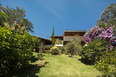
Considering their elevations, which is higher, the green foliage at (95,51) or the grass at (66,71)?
the green foliage at (95,51)

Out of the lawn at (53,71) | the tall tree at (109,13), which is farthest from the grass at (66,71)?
the tall tree at (109,13)

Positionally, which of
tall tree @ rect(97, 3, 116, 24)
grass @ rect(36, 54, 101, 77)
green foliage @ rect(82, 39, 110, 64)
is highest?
tall tree @ rect(97, 3, 116, 24)

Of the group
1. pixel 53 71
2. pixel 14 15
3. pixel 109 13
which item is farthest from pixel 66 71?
pixel 14 15

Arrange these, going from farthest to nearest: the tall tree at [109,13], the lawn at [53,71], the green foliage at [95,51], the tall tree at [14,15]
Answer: the tall tree at [14,15] → the tall tree at [109,13] → the green foliage at [95,51] → the lawn at [53,71]

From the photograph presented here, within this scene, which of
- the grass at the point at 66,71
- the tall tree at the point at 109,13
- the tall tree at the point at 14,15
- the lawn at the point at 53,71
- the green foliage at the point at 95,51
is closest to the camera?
the lawn at the point at 53,71

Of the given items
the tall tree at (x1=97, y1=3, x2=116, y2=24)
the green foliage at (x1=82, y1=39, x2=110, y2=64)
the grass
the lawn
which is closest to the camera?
the lawn

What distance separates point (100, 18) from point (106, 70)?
64.0 feet

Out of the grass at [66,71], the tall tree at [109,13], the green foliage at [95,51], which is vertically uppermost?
the tall tree at [109,13]

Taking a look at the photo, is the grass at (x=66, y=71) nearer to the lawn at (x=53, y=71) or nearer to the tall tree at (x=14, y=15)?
the lawn at (x=53, y=71)

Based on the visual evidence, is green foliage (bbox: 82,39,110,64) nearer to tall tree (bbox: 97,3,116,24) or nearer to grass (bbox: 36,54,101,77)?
Result: grass (bbox: 36,54,101,77)

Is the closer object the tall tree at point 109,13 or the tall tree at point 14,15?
the tall tree at point 109,13

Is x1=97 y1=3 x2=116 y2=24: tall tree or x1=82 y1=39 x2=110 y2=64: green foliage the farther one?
x1=97 y1=3 x2=116 y2=24: tall tree

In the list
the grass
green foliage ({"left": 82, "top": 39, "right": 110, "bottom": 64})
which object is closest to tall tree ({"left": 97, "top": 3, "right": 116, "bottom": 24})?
green foliage ({"left": 82, "top": 39, "right": 110, "bottom": 64})

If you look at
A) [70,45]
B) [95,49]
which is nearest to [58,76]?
[95,49]
